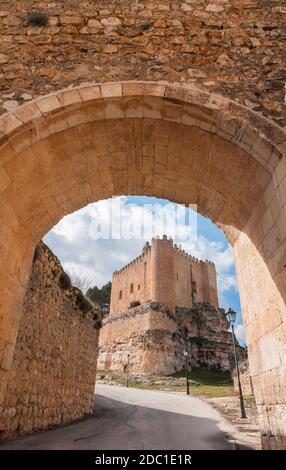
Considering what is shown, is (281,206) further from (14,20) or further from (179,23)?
(14,20)

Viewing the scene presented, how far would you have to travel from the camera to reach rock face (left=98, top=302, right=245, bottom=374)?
3716 centimetres

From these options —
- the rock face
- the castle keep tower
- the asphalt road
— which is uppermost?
the castle keep tower

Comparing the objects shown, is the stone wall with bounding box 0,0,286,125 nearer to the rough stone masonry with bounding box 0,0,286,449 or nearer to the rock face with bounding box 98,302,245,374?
the rough stone masonry with bounding box 0,0,286,449

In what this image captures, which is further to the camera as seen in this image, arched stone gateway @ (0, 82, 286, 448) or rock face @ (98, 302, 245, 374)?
rock face @ (98, 302, 245, 374)

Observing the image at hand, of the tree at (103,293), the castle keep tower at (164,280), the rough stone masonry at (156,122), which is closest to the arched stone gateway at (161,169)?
the rough stone masonry at (156,122)

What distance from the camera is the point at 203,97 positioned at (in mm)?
4105

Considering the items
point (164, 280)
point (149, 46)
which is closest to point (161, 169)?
point (149, 46)

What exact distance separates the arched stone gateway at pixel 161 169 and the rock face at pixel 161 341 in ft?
110

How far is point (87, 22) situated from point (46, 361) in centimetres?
717

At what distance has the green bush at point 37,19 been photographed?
186 inches

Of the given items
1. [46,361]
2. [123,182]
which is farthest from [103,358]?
[123,182]

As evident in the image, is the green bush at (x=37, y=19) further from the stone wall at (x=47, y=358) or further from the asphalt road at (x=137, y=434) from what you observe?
the asphalt road at (x=137, y=434)

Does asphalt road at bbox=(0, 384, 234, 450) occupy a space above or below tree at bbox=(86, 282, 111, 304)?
below

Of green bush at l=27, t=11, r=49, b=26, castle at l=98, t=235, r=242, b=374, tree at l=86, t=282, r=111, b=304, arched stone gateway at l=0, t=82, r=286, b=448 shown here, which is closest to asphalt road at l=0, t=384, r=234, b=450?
arched stone gateway at l=0, t=82, r=286, b=448
